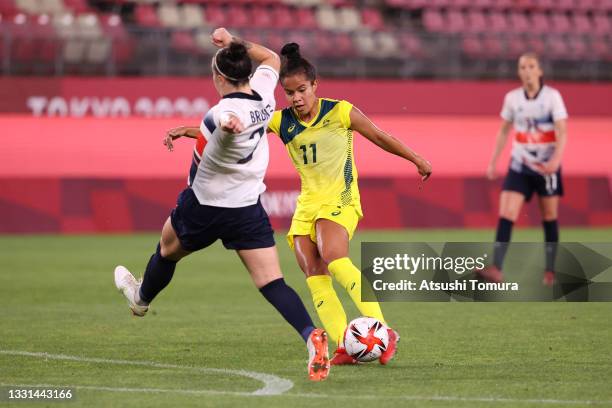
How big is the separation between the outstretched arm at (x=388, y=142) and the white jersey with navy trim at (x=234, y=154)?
2.69 ft

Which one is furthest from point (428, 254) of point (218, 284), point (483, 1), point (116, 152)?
point (483, 1)

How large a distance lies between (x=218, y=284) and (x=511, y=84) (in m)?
13.5

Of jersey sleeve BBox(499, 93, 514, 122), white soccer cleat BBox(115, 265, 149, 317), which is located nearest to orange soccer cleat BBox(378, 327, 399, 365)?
white soccer cleat BBox(115, 265, 149, 317)

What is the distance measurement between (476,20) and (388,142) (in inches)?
854

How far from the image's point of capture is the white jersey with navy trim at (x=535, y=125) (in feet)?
44.4

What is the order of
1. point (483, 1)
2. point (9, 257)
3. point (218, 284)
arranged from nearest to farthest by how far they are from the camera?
point (218, 284) → point (9, 257) → point (483, 1)

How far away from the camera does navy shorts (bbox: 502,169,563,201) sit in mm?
13562

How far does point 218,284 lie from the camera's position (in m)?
13.9

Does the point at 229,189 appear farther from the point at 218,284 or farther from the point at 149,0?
the point at 149,0

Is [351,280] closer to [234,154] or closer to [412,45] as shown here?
[234,154]

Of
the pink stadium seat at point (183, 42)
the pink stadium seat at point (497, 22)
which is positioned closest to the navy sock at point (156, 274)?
the pink stadium seat at point (183, 42)

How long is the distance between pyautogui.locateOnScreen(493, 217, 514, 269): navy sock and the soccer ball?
553cm

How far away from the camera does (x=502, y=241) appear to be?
44.3 ft

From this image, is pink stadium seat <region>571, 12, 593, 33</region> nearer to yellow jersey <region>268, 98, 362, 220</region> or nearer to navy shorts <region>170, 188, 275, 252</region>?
yellow jersey <region>268, 98, 362, 220</region>
